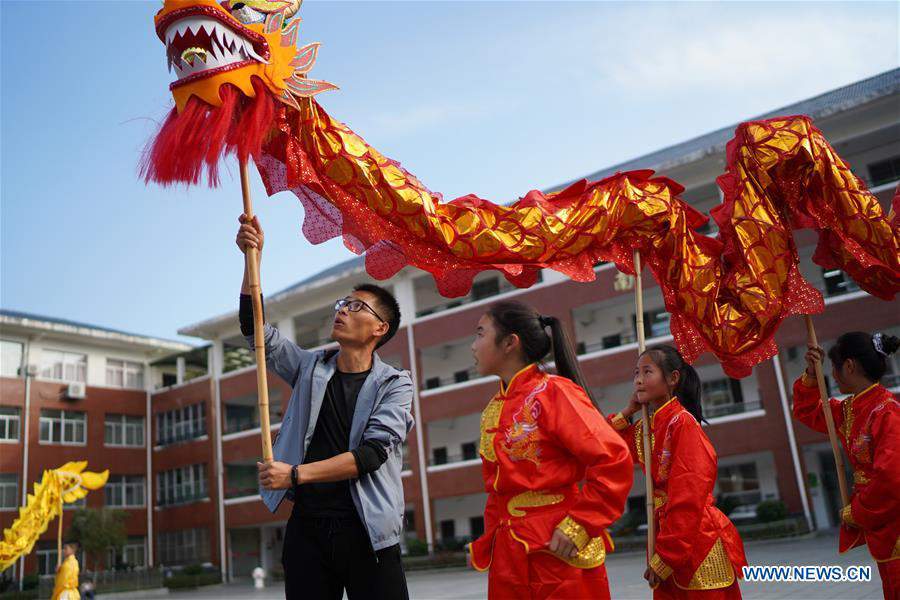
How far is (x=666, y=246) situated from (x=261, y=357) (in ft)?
5.38

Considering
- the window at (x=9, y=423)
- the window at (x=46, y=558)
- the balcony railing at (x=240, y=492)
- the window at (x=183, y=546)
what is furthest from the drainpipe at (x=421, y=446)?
the window at (x=9, y=423)

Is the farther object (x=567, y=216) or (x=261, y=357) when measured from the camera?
(x=567, y=216)

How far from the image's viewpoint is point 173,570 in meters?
26.8

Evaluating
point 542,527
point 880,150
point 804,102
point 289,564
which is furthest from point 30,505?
point 804,102

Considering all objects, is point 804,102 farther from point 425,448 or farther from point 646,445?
point 646,445

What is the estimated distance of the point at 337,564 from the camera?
268 cm

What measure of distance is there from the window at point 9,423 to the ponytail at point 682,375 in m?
26.4

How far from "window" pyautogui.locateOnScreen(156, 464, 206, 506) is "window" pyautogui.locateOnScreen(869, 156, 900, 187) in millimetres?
21870

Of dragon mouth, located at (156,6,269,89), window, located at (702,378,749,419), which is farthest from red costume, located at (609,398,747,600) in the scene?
window, located at (702,378,749,419)

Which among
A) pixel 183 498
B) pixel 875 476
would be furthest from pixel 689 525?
pixel 183 498

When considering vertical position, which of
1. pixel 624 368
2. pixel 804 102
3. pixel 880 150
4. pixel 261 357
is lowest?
pixel 261 357

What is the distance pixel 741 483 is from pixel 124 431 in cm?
2099

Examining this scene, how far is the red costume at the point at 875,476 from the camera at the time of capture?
334cm

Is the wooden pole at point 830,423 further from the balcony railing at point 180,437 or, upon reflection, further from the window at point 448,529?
the balcony railing at point 180,437
